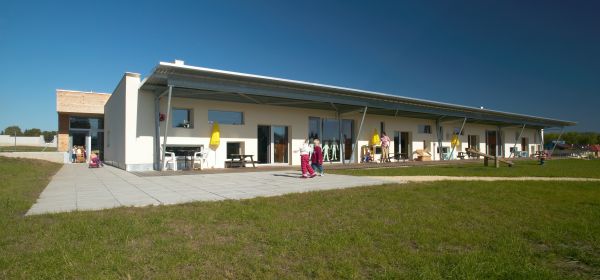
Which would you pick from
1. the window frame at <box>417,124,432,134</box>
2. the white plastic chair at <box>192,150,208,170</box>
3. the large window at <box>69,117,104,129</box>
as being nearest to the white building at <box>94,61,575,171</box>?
the window frame at <box>417,124,432,134</box>

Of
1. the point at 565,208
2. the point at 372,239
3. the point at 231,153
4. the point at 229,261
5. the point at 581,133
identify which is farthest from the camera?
the point at 581,133

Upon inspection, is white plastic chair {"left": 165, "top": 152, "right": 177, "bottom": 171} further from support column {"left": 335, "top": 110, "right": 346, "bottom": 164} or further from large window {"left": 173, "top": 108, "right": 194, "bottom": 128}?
support column {"left": 335, "top": 110, "right": 346, "bottom": 164}

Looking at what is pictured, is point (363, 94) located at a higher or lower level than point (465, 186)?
higher

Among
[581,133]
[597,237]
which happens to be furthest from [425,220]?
[581,133]

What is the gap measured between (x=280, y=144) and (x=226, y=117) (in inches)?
131

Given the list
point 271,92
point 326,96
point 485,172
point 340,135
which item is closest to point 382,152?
point 340,135

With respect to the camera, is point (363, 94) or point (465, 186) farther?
point (363, 94)

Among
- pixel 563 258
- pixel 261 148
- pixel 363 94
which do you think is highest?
pixel 363 94

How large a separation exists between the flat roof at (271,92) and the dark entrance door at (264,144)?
4.42 feet

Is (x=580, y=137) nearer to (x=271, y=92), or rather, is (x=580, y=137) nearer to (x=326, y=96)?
(x=326, y=96)

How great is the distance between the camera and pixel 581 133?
77312mm

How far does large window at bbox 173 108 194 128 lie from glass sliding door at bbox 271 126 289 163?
4.12 m

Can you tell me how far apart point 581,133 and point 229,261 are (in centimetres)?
9712

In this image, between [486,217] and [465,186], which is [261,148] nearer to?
[465,186]
